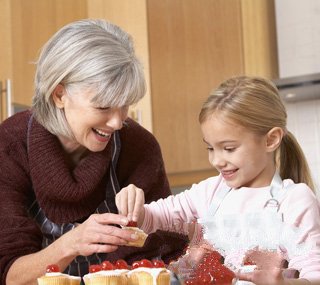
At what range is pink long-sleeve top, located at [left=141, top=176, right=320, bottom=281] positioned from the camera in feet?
4.16

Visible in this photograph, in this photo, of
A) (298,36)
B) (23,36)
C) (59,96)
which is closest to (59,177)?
(59,96)

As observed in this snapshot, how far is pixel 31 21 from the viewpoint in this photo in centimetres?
288

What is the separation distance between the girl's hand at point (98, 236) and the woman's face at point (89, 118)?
0.81 feet

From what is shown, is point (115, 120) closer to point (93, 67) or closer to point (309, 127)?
point (93, 67)

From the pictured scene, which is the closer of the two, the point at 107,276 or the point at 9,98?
the point at 107,276

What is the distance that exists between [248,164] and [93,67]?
0.39 metres

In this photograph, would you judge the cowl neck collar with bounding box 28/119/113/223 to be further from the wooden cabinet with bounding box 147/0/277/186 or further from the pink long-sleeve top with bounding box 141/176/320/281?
the wooden cabinet with bounding box 147/0/277/186

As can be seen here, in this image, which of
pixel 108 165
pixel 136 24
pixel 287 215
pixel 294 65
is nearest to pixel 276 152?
pixel 287 215

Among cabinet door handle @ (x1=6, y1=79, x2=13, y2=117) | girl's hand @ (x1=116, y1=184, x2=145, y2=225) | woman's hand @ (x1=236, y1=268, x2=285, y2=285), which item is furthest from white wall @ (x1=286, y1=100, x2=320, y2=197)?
woman's hand @ (x1=236, y1=268, x2=285, y2=285)

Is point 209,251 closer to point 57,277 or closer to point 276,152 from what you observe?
point 57,277

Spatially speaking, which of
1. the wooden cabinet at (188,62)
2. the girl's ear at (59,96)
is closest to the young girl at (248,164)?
the girl's ear at (59,96)

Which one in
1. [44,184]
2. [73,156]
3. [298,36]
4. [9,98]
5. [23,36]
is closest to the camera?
[44,184]

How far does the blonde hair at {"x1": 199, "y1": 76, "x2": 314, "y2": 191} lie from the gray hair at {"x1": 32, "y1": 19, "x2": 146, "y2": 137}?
0.60ft

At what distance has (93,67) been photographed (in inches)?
62.9
